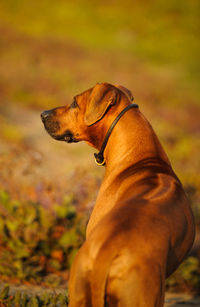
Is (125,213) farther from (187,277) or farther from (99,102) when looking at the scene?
(187,277)

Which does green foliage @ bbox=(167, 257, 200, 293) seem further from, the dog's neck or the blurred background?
the dog's neck

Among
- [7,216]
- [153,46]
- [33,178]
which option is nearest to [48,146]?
[33,178]

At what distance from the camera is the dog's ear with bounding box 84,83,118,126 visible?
312cm

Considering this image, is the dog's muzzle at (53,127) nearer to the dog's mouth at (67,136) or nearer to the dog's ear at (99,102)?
the dog's mouth at (67,136)

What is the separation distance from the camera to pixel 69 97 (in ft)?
53.5

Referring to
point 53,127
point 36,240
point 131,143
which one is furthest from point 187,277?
point 53,127

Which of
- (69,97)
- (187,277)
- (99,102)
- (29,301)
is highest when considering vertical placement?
(99,102)

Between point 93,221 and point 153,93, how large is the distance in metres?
15.9

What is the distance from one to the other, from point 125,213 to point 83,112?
125cm

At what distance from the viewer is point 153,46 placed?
24.2 meters

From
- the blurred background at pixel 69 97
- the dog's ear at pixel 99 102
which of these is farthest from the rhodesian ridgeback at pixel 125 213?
the blurred background at pixel 69 97

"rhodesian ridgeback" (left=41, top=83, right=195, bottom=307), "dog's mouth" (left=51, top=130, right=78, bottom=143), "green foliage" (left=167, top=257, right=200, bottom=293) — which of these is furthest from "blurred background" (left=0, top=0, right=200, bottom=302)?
"rhodesian ridgeback" (left=41, top=83, right=195, bottom=307)

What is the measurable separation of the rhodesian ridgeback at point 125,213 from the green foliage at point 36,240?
1820mm

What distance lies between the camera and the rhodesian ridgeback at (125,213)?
85.4 inches
